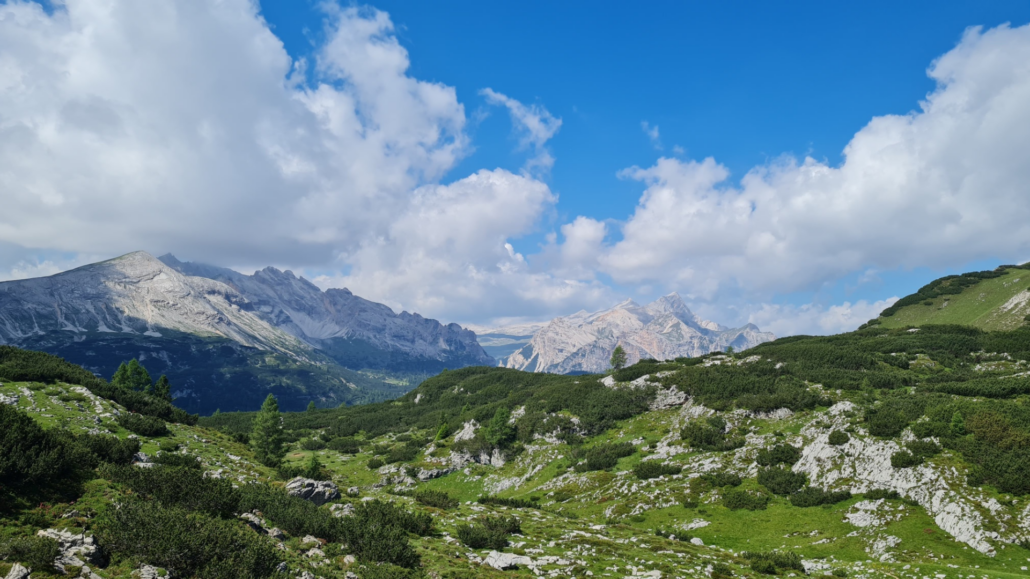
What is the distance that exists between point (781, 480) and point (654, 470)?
517 inches

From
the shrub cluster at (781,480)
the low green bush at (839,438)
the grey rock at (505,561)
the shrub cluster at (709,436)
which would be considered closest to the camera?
the grey rock at (505,561)

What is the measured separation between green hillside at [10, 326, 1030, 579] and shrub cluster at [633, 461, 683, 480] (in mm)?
270

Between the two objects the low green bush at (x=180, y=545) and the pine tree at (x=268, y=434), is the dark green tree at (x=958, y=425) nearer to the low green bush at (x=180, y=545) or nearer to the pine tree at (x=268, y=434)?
the low green bush at (x=180, y=545)

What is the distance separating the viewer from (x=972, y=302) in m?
109

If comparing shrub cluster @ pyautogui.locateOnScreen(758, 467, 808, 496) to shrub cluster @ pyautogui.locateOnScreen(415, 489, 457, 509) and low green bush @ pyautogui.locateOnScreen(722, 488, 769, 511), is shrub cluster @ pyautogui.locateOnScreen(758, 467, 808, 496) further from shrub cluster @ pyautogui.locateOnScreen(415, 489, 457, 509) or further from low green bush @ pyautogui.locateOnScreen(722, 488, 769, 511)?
shrub cluster @ pyautogui.locateOnScreen(415, 489, 457, 509)

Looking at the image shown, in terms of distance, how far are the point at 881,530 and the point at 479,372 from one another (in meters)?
144

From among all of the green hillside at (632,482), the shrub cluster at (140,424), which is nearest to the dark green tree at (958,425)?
the green hillside at (632,482)

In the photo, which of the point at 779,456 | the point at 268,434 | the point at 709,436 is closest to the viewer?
the point at 779,456

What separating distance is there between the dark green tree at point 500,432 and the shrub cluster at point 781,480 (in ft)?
140

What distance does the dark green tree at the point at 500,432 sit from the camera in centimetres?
7569

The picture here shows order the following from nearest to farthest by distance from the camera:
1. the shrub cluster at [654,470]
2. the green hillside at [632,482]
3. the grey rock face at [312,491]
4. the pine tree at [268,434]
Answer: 1. the green hillside at [632,482]
2. the grey rock face at [312,491]
3. the shrub cluster at [654,470]
4. the pine tree at [268,434]

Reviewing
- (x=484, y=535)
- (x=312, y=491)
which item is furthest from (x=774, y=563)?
(x=312, y=491)

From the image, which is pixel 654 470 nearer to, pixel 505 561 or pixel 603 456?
pixel 603 456

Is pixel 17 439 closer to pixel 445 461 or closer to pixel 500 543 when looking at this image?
pixel 500 543
